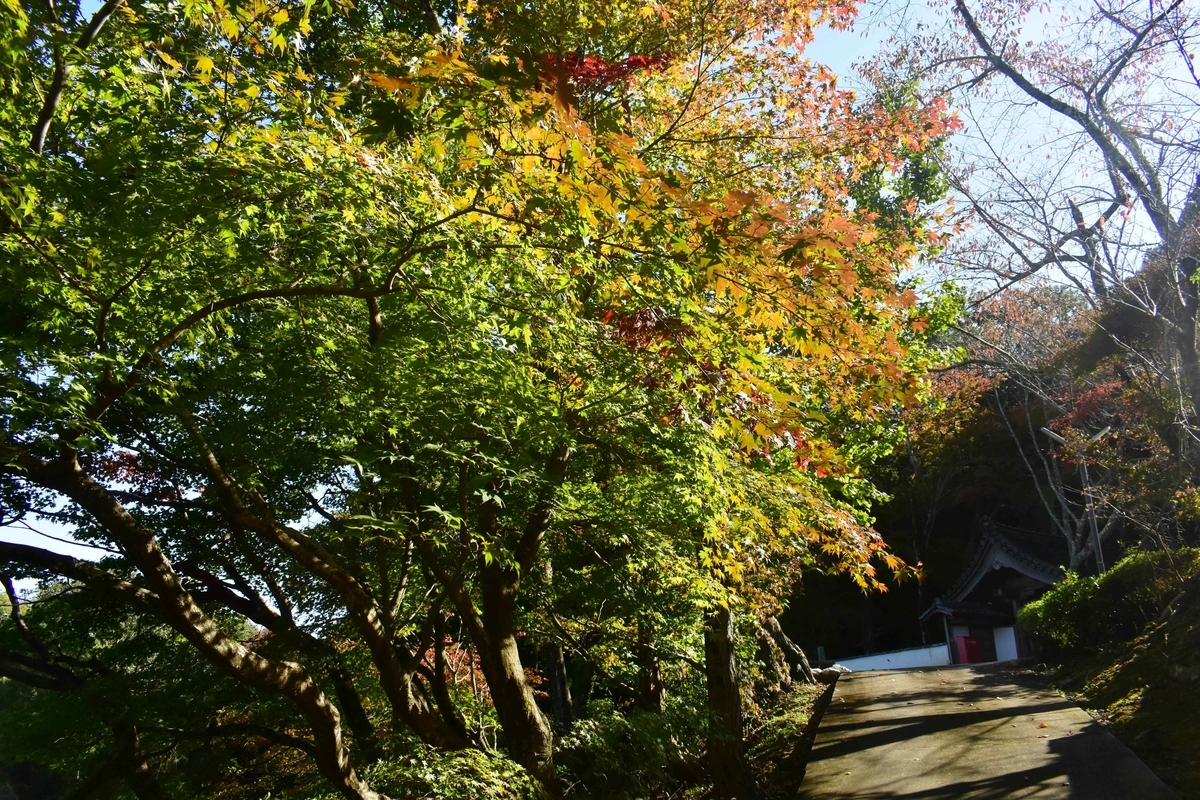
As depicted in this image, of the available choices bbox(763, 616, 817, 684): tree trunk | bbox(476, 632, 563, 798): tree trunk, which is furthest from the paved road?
bbox(763, 616, 817, 684): tree trunk

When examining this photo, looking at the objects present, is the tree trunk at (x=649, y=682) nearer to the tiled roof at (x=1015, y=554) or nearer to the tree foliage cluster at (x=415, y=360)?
the tree foliage cluster at (x=415, y=360)

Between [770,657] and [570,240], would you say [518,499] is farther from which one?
[770,657]

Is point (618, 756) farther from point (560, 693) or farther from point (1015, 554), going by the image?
point (1015, 554)

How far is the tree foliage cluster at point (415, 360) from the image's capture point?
3.80 m

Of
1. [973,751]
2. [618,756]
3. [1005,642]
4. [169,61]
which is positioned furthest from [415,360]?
[1005,642]

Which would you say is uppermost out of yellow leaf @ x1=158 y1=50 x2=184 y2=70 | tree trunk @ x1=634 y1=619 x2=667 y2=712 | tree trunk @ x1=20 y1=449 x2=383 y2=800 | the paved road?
yellow leaf @ x1=158 y1=50 x2=184 y2=70

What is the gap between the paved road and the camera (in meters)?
7.07

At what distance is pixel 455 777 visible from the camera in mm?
5793

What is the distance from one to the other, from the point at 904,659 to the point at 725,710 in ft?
60.5

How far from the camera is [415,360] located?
4.86 m

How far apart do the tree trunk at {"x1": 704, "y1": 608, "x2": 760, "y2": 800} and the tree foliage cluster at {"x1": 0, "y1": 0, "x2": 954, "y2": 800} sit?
4 centimetres

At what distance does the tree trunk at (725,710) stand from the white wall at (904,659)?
1671 cm

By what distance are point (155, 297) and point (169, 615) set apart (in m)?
2.00

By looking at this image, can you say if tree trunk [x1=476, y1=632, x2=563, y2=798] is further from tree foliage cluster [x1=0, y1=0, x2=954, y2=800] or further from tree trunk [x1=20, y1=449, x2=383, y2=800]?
tree trunk [x1=20, y1=449, x2=383, y2=800]
